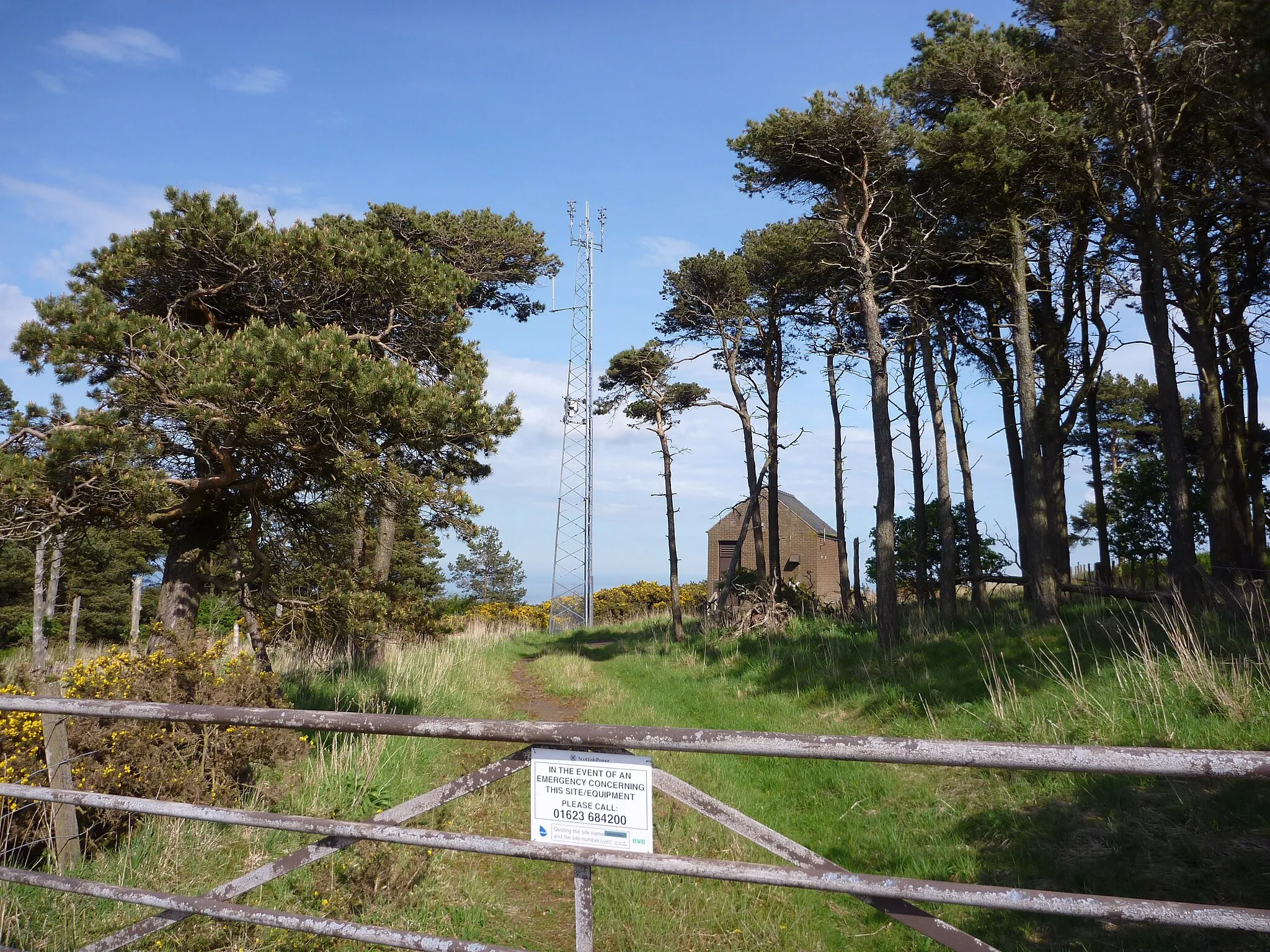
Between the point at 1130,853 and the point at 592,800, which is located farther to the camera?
the point at 1130,853

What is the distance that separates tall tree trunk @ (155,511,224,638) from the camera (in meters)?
11.5

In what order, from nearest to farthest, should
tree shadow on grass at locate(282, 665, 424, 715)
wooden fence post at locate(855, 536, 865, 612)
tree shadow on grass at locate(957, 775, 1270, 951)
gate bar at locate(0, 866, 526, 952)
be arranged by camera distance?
gate bar at locate(0, 866, 526, 952), tree shadow on grass at locate(957, 775, 1270, 951), tree shadow on grass at locate(282, 665, 424, 715), wooden fence post at locate(855, 536, 865, 612)

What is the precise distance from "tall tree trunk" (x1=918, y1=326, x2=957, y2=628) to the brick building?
2550 centimetres

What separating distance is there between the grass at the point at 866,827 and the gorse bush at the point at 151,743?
14.9 inches

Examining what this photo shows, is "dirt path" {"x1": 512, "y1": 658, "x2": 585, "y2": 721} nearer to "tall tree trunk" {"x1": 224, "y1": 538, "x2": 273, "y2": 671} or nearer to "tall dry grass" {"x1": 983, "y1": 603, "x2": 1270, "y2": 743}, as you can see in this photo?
"tall tree trunk" {"x1": 224, "y1": 538, "x2": 273, "y2": 671}

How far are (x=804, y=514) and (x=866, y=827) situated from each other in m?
44.8

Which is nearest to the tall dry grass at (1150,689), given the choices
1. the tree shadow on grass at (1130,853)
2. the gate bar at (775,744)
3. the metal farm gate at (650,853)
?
the tree shadow on grass at (1130,853)

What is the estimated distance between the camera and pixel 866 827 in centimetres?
684

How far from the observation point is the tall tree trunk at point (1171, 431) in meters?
12.4

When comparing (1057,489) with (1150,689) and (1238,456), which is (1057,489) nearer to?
(1238,456)

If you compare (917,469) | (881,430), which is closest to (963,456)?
(917,469)

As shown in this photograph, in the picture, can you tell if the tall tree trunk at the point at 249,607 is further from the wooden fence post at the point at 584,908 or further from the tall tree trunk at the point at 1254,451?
the tall tree trunk at the point at 1254,451

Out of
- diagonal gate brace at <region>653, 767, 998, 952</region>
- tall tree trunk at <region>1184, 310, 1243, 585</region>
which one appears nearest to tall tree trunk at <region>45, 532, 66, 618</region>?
diagonal gate brace at <region>653, 767, 998, 952</region>

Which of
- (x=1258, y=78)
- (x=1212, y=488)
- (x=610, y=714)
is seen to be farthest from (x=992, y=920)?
(x=1212, y=488)
